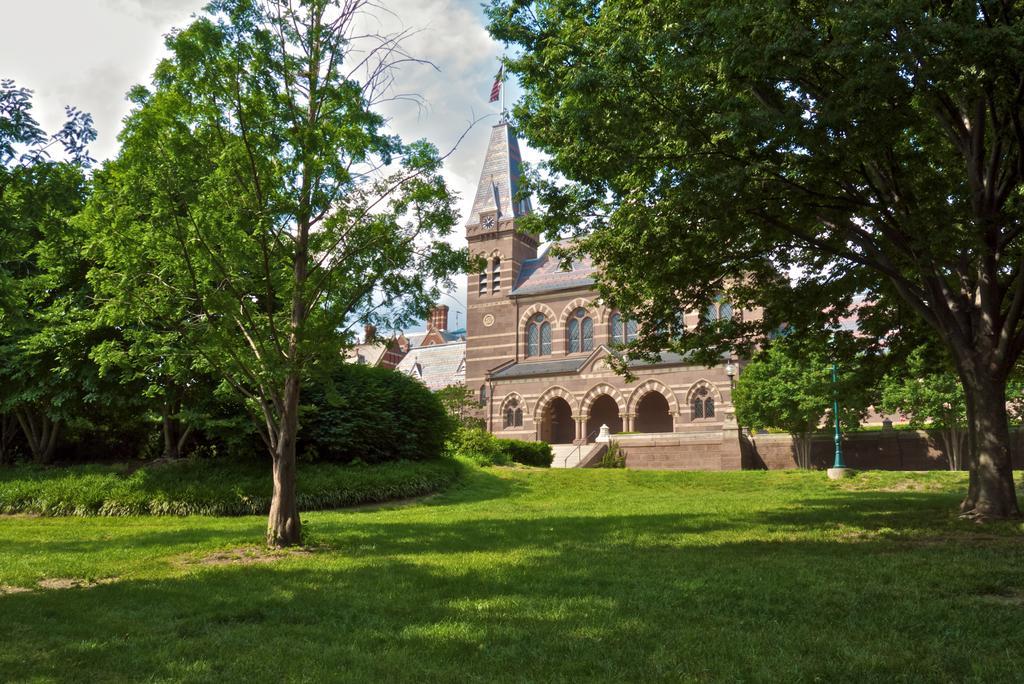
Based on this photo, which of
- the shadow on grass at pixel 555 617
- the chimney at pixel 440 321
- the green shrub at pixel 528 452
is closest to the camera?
the shadow on grass at pixel 555 617

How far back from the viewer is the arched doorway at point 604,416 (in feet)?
160

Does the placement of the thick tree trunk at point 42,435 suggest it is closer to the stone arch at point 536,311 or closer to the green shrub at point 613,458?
the green shrub at point 613,458

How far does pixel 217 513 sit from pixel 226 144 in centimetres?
913

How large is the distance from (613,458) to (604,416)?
13.5m

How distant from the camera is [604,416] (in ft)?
163

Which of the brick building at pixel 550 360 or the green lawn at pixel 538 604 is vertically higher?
the brick building at pixel 550 360

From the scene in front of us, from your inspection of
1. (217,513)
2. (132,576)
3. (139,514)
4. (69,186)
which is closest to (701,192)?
(69,186)

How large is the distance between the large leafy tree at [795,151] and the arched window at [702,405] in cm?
2984

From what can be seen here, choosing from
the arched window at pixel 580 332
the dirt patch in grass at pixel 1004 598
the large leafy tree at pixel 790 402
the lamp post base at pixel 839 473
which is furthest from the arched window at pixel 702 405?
the dirt patch in grass at pixel 1004 598

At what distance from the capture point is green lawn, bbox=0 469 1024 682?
4.73 meters

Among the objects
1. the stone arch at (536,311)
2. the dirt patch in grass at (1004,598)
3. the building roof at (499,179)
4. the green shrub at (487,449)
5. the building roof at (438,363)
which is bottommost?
the dirt patch in grass at (1004,598)

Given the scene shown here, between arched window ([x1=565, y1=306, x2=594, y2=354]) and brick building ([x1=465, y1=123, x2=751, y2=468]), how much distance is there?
0.23 ft

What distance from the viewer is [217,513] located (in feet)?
52.1

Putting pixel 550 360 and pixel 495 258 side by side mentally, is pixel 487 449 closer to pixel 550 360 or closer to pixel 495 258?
pixel 550 360
